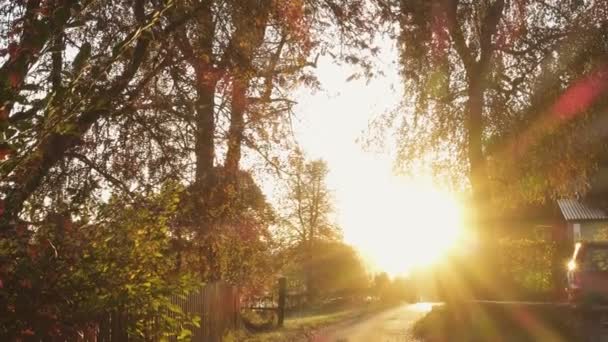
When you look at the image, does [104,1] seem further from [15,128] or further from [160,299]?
[15,128]

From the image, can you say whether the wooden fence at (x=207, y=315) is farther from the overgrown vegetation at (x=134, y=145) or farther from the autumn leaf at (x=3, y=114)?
the autumn leaf at (x=3, y=114)

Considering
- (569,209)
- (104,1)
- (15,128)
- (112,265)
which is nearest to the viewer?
(15,128)

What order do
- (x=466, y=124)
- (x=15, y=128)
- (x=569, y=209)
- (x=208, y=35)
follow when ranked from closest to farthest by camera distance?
(x=15, y=128) < (x=208, y=35) < (x=466, y=124) < (x=569, y=209)

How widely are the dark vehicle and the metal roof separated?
31806mm

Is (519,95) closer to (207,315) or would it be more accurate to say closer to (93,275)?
(207,315)

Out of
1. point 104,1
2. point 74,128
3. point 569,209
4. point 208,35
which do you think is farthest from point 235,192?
point 569,209

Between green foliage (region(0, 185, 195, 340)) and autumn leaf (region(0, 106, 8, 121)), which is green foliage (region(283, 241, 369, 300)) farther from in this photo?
autumn leaf (region(0, 106, 8, 121))

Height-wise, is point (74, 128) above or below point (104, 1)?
below

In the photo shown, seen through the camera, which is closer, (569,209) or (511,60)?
(511,60)

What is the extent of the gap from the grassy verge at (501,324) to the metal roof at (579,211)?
102 ft

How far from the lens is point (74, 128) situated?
5.59 meters

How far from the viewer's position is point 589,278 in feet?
53.5

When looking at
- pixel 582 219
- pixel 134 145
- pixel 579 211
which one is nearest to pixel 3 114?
pixel 134 145

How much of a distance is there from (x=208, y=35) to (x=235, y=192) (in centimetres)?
521
